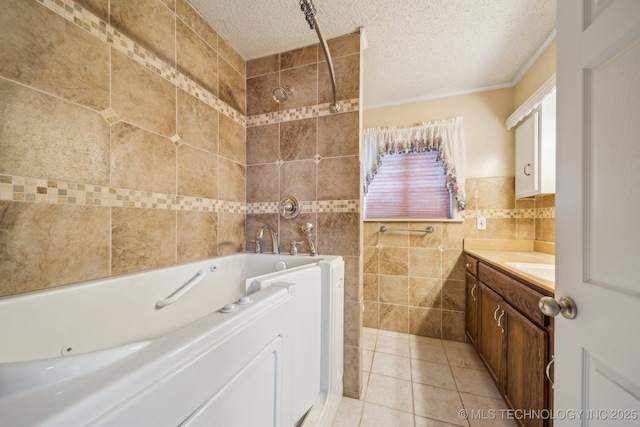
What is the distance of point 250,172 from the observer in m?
1.77

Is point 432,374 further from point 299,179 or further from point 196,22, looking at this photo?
point 196,22

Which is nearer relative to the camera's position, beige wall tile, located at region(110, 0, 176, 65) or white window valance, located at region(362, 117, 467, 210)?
beige wall tile, located at region(110, 0, 176, 65)

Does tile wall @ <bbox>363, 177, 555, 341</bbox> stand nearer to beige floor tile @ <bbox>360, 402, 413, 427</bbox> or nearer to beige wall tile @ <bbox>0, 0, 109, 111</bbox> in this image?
beige floor tile @ <bbox>360, 402, 413, 427</bbox>

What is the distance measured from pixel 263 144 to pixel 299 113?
359mm

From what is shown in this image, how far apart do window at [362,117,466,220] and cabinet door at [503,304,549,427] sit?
1.13 m

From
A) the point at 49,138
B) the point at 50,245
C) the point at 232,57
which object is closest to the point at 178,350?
the point at 50,245

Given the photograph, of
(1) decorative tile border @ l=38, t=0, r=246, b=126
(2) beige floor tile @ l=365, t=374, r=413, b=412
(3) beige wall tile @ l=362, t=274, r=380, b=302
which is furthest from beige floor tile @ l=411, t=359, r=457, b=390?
(1) decorative tile border @ l=38, t=0, r=246, b=126

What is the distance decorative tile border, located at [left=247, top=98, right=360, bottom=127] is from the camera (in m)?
1.51

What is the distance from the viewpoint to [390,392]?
1451 millimetres

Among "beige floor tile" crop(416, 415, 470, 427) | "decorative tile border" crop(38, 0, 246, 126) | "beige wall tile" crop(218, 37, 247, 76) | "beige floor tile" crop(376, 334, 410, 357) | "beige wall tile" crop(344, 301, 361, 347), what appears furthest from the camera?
"beige floor tile" crop(376, 334, 410, 357)

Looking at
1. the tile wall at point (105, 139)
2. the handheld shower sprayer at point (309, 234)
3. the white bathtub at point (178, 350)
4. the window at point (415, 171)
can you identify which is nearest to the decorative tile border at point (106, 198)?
the tile wall at point (105, 139)

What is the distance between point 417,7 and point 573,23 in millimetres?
983

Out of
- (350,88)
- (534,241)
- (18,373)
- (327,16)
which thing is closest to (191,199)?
(18,373)

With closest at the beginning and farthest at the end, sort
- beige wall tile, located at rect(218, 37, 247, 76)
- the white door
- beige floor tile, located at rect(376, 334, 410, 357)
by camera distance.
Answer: the white door < beige wall tile, located at rect(218, 37, 247, 76) < beige floor tile, located at rect(376, 334, 410, 357)
